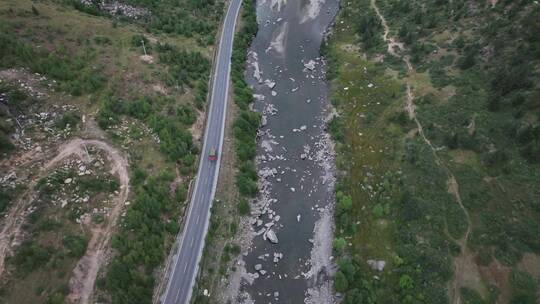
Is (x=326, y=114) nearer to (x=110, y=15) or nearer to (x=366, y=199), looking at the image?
(x=366, y=199)

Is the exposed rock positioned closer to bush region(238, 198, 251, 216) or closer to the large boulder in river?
bush region(238, 198, 251, 216)

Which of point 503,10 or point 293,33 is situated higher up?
point 503,10

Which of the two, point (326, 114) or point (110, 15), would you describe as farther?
point (110, 15)

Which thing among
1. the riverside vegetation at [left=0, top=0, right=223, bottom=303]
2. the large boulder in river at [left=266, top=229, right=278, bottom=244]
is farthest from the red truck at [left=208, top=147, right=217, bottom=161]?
the large boulder in river at [left=266, top=229, right=278, bottom=244]

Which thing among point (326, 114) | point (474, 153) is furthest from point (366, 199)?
point (326, 114)

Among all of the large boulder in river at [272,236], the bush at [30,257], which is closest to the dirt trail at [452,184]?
the large boulder in river at [272,236]

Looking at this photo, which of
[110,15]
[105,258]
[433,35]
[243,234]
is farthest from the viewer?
[110,15]

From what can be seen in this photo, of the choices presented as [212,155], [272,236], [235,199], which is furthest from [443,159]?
[212,155]
